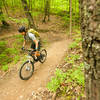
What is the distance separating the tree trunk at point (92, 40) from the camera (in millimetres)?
801

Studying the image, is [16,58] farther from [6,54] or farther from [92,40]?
[92,40]

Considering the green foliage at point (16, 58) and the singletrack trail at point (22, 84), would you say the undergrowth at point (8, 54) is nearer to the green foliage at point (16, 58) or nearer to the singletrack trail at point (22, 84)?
the green foliage at point (16, 58)

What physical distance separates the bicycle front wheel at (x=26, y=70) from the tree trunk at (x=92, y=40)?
3930 millimetres

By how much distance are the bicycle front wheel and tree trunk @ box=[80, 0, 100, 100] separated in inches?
155

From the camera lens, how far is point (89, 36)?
911 mm

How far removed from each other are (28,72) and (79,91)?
303cm

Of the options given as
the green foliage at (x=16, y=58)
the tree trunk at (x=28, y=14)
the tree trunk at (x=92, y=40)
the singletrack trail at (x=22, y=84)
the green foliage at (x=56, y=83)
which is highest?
the tree trunk at (x=28, y=14)

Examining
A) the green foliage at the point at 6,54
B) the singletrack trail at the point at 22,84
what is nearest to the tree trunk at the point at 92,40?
the singletrack trail at the point at 22,84

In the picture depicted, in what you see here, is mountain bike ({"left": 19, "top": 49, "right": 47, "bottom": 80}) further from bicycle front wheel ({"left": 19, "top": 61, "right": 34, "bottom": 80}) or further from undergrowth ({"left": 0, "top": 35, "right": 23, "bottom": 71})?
undergrowth ({"left": 0, "top": 35, "right": 23, "bottom": 71})

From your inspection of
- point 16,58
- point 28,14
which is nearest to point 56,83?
point 16,58

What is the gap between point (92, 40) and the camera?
2.91ft

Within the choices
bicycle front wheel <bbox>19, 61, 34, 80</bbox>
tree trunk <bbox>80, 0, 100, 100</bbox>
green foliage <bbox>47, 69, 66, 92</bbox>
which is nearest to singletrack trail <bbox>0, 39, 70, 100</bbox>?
bicycle front wheel <bbox>19, 61, 34, 80</bbox>

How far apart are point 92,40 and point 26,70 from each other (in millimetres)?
4398

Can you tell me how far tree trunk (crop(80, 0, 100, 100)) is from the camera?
80 centimetres
